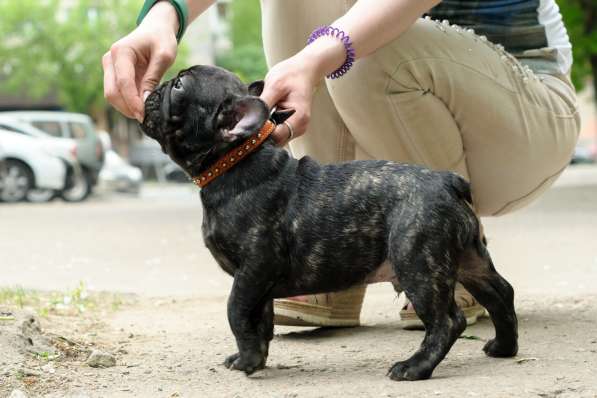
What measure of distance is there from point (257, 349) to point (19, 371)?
71cm

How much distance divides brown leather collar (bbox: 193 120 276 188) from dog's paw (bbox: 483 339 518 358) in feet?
3.16

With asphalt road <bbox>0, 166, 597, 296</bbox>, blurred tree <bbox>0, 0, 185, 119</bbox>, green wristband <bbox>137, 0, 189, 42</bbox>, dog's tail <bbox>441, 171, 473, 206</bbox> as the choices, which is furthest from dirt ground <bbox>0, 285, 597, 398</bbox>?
blurred tree <bbox>0, 0, 185, 119</bbox>

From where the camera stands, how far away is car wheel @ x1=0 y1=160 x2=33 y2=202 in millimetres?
19391

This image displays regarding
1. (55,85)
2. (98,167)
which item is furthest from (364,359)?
(55,85)

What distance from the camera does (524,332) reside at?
3.55m

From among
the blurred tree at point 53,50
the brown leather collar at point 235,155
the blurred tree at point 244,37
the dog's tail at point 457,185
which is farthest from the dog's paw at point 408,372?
the blurred tree at point 244,37

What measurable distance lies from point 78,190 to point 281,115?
61.4ft

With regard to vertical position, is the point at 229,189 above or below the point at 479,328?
above

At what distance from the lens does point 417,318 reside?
3666mm

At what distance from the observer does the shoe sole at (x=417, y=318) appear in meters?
3.68

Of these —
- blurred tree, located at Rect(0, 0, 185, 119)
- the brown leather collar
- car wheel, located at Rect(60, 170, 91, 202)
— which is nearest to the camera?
the brown leather collar

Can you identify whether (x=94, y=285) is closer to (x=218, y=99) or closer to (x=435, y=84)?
(x=435, y=84)

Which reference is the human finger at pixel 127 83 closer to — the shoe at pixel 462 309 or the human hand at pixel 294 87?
the human hand at pixel 294 87

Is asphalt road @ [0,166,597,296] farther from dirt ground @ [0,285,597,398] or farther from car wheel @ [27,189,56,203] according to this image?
car wheel @ [27,189,56,203]
